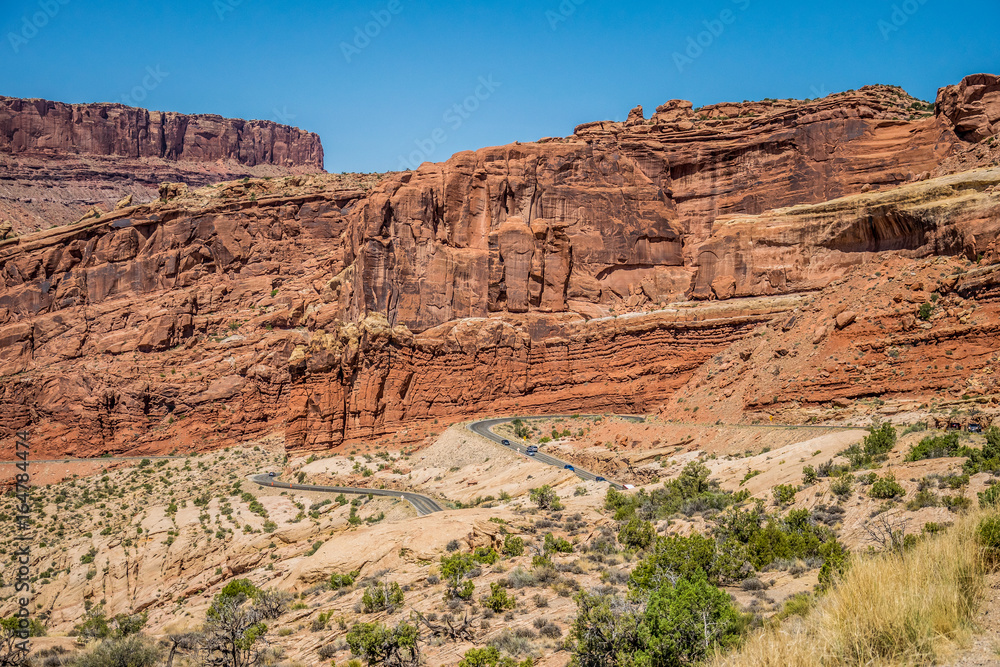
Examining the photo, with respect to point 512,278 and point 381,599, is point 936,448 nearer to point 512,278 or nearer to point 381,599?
point 381,599

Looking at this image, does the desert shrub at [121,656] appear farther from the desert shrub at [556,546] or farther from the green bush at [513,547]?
the desert shrub at [556,546]

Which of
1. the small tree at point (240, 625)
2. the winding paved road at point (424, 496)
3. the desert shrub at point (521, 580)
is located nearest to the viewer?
the small tree at point (240, 625)

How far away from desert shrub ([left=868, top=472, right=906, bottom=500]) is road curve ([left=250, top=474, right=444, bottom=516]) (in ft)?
61.7

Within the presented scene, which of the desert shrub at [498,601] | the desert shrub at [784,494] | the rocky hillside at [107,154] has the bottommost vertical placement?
the desert shrub at [498,601]

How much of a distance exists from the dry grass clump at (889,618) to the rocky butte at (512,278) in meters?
26.5

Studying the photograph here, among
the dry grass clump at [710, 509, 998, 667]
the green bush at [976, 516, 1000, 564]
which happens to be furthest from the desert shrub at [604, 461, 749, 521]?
the dry grass clump at [710, 509, 998, 667]

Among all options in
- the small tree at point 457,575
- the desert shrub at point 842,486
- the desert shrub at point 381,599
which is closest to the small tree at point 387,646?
the small tree at point 457,575

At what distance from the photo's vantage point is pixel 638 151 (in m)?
61.2

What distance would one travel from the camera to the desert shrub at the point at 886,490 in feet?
51.4

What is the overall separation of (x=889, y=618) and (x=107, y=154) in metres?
156

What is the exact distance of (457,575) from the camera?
16.1 meters

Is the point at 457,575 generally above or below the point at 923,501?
below

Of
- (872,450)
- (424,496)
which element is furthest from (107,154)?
(872,450)

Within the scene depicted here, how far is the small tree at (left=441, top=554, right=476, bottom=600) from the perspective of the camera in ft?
50.4
